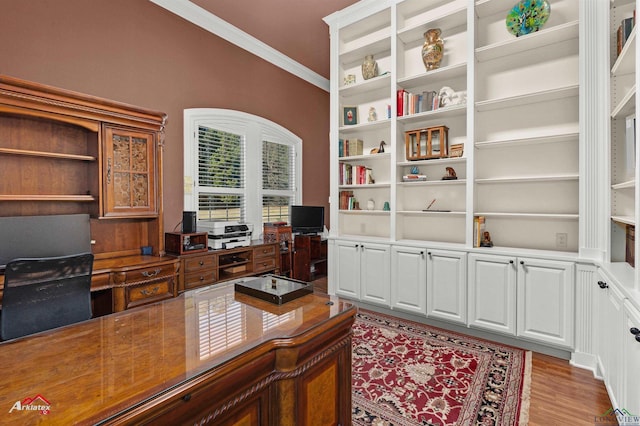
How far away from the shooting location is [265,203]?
16.4 feet

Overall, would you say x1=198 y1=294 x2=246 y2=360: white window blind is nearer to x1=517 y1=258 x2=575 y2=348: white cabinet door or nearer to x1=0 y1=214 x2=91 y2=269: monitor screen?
x1=0 y1=214 x2=91 y2=269: monitor screen

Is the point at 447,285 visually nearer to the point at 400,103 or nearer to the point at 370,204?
the point at 370,204

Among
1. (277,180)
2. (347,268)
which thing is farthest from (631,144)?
(277,180)

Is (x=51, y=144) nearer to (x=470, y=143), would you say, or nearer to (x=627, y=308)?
(x=470, y=143)

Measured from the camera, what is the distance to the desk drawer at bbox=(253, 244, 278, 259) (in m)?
4.11

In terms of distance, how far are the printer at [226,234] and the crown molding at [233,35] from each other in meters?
2.49

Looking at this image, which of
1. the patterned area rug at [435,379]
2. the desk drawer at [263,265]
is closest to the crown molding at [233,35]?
the desk drawer at [263,265]

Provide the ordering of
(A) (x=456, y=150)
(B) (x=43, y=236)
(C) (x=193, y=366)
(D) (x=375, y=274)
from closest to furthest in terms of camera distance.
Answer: (C) (x=193, y=366) → (B) (x=43, y=236) → (A) (x=456, y=150) → (D) (x=375, y=274)

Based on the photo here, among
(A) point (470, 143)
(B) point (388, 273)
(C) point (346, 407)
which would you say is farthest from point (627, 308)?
(B) point (388, 273)

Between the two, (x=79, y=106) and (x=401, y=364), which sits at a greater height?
(x=79, y=106)

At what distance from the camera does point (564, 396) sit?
2182mm

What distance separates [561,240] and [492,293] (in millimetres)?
777

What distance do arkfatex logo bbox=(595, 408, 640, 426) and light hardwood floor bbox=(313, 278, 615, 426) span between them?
0.01 metres

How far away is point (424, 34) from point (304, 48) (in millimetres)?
2039
